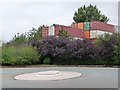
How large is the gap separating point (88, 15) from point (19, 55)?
30981mm

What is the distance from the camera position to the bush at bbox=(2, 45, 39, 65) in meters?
25.5

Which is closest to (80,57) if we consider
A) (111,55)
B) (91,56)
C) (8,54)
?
(91,56)

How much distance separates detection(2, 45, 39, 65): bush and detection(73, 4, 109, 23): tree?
27983 millimetres

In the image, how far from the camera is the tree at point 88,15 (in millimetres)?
53562

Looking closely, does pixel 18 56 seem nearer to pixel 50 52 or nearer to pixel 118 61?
pixel 50 52

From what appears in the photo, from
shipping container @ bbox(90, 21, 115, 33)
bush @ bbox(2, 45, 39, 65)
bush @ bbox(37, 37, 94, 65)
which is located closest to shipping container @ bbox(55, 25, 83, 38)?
shipping container @ bbox(90, 21, 115, 33)

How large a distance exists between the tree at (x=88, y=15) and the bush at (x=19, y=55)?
27983 millimetres

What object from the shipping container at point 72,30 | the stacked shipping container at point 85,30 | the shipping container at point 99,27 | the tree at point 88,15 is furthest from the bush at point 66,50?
the tree at point 88,15

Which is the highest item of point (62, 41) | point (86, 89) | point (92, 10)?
point (92, 10)

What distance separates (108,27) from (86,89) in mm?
33899

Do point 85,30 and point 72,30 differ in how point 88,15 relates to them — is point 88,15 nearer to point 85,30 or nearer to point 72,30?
point 85,30

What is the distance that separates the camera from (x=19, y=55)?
25.9 m

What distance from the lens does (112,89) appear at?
9930 mm

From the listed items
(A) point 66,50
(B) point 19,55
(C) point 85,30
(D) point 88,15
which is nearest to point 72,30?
(C) point 85,30
